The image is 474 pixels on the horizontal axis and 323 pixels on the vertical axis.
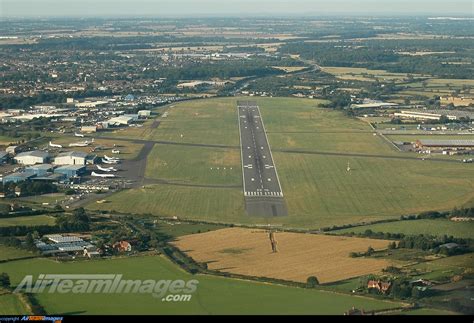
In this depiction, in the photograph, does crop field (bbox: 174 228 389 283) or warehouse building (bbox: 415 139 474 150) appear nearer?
crop field (bbox: 174 228 389 283)

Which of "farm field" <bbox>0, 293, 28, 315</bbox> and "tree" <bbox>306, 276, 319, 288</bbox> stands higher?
"farm field" <bbox>0, 293, 28, 315</bbox>

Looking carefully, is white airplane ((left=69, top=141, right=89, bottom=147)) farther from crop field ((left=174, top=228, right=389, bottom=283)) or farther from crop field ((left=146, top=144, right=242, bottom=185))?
crop field ((left=174, top=228, right=389, bottom=283))

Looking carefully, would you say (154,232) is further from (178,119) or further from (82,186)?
(178,119)

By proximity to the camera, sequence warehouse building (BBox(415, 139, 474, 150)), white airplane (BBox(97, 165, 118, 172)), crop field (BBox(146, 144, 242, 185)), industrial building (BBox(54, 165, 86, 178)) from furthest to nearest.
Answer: warehouse building (BBox(415, 139, 474, 150)) → white airplane (BBox(97, 165, 118, 172)) → crop field (BBox(146, 144, 242, 185)) → industrial building (BBox(54, 165, 86, 178))

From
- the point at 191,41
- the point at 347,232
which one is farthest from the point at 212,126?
the point at 191,41

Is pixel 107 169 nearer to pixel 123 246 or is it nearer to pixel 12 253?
pixel 123 246

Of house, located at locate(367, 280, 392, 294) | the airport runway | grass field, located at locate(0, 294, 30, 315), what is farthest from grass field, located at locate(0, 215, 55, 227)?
house, located at locate(367, 280, 392, 294)
